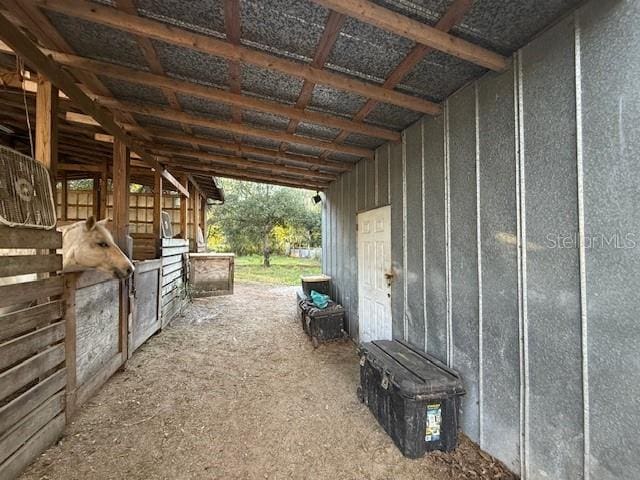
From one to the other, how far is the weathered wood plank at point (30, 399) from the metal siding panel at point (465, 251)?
3131mm

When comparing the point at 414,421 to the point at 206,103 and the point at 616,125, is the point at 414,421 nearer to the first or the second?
the point at 616,125

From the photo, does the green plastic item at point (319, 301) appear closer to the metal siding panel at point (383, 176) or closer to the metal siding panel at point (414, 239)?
the metal siding panel at point (414, 239)

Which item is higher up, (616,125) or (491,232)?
(616,125)

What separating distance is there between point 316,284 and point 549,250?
4.20 m

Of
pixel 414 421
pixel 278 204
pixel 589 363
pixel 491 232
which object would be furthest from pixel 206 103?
pixel 278 204

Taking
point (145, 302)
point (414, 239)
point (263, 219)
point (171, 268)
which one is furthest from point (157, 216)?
point (263, 219)

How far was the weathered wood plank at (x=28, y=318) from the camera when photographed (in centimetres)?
163

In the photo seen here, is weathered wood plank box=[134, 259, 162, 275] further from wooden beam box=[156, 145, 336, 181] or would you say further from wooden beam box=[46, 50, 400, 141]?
wooden beam box=[46, 50, 400, 141]

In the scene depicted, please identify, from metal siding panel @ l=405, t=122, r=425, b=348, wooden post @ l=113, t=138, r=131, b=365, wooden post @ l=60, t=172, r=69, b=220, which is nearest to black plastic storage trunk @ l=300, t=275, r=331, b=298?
metal siding panel @ l=405, t=122, r=425, b=348

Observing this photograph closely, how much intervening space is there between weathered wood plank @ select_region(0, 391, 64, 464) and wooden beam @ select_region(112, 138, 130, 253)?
183 cm

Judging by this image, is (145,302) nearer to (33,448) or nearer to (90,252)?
(90,252)

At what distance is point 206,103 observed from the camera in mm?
2828

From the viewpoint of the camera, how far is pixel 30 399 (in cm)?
180

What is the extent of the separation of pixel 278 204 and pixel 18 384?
11.5 metres
